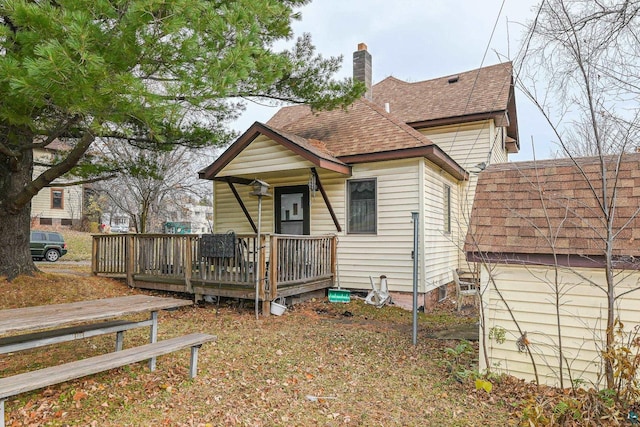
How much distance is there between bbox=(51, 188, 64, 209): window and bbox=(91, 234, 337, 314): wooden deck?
70.7 ft

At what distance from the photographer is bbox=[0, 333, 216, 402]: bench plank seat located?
108 inches

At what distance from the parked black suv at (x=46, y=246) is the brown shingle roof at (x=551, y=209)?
18369mm

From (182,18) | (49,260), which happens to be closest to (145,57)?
(182,18)

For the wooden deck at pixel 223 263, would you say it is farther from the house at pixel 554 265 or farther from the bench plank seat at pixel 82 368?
the house at pixel 554 265

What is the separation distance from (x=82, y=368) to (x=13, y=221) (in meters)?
6.72

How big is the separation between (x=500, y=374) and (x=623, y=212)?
221cm

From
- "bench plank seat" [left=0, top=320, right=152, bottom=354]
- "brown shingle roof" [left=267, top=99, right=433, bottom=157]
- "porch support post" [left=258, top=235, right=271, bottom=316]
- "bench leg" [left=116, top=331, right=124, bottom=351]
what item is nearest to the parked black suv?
"brown shingle roof" [left=267, top=99, right=433, bottom=157]

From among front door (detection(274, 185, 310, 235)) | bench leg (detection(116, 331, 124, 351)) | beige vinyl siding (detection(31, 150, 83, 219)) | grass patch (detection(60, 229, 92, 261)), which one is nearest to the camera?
bench leg (detection(116, 331, 124, 351))

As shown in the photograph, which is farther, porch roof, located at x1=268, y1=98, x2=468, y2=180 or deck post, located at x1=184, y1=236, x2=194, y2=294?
porch roof, located at x1=268, y1=98, x2=468, y2=180

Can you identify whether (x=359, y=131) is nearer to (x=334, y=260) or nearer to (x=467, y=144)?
(x=334, y=260)

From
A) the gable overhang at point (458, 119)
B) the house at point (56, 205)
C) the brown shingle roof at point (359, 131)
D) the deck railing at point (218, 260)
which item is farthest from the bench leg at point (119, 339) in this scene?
the house at point (56, 205)

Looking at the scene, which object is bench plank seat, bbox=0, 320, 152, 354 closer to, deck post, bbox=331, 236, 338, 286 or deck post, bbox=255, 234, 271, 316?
deck post, bbox=255, 234, 271, 316

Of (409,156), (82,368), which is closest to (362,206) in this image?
(409,156)

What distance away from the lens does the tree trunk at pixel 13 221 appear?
7984 mm
